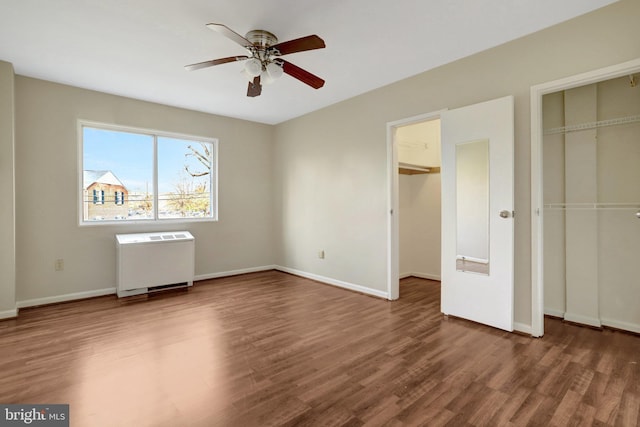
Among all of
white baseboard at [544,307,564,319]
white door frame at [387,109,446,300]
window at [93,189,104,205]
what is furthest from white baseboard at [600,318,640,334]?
window at [93,189,104,205]

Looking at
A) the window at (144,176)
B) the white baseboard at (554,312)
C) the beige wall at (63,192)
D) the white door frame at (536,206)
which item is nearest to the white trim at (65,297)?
the beige wall at (63,192)

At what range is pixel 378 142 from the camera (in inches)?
160

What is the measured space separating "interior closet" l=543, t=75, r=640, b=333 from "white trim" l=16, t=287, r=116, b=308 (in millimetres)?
5441

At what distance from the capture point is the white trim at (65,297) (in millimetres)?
3705

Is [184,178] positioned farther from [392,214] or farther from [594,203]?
[594,203]

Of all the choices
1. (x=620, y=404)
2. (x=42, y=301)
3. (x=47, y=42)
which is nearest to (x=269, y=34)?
(x=47, y=42)

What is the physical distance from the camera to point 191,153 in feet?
16.8

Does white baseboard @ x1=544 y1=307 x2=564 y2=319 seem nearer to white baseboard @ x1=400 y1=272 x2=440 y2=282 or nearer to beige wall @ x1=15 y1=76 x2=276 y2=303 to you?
white baseboard @ x1=400 y1=272 x2=440 y2=282

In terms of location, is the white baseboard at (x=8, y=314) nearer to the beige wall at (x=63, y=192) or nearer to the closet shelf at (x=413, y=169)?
the beige wall at (x=63, y=192)

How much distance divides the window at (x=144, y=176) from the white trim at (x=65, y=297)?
36.9 inches

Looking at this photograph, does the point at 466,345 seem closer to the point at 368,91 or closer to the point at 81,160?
the point at 368,91

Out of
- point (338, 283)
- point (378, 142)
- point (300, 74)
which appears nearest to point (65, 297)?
point (338, 283)

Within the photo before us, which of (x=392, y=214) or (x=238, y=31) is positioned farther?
(x=392, y=214)

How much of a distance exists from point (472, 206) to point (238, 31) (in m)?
2.73
